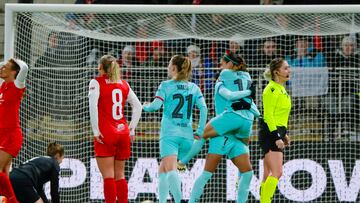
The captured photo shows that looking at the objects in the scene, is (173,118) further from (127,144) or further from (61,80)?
(61,80)

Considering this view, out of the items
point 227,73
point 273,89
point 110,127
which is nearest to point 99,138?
point 110,127

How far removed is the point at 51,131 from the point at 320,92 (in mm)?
3984

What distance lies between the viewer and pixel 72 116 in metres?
14.8

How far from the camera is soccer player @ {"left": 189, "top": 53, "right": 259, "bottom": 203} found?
1199cm

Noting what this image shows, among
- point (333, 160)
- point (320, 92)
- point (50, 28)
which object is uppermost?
point (50, 28)

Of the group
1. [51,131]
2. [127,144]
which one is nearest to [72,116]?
[51,131]

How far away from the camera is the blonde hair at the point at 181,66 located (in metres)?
11.7

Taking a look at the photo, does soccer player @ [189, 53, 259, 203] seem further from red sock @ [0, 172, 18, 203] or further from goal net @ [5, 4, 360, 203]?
goal net @ [5, 4, 360, 203]

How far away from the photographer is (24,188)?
12227 mm

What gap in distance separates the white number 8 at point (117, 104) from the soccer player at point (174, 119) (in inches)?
11.5

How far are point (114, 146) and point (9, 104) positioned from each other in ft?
4.78

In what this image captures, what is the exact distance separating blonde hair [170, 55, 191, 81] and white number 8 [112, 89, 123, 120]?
0.70 m

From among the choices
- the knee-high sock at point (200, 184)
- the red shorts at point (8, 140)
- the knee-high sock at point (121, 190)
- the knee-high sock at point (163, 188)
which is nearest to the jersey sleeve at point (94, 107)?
the knee-high sock at point (121, 190)

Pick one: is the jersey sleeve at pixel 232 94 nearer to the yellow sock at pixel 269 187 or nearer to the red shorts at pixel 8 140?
the yellow sock at pixel 269 187
